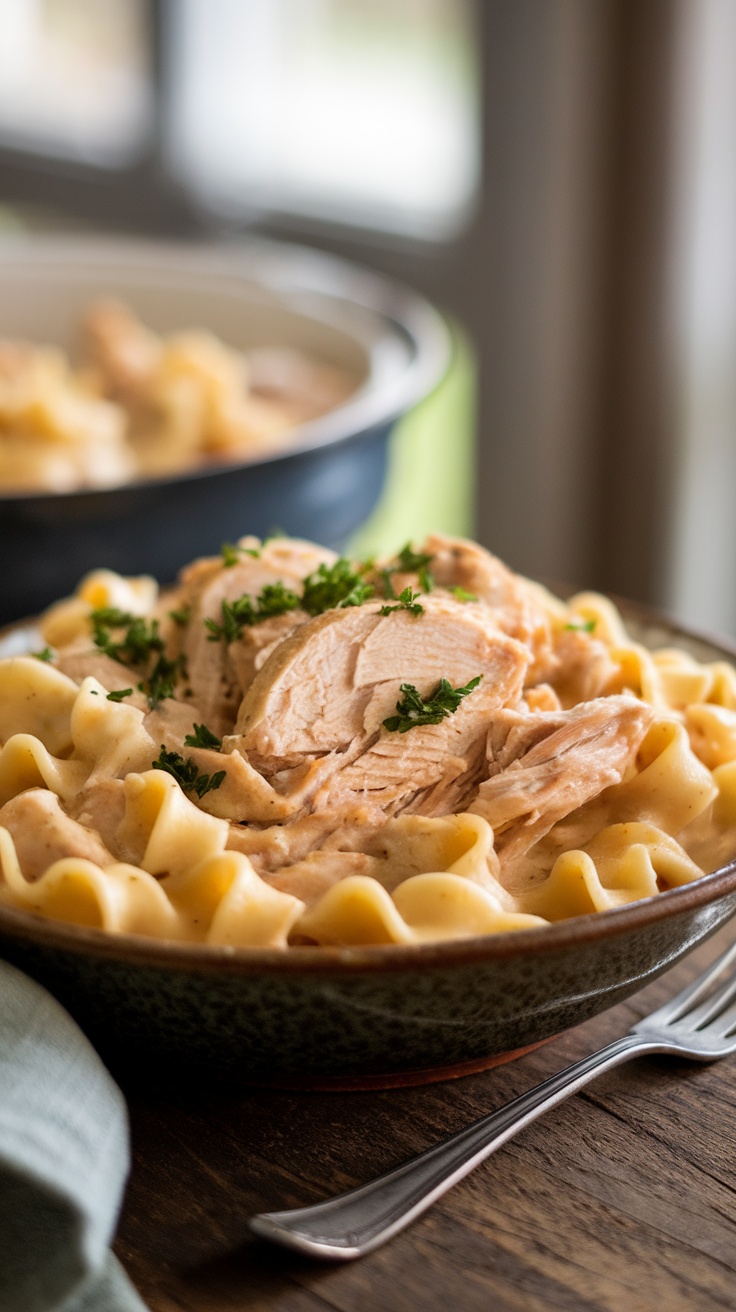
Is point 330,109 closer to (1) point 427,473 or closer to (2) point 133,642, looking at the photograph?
(1) point 427,473

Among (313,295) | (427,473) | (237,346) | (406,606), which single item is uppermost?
(406,606)

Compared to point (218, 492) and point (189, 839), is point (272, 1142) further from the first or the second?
point (218, 492)

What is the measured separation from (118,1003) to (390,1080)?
0.44m

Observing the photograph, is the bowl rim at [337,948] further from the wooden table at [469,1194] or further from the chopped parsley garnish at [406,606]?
the chopped parsley garnish at [406,606]

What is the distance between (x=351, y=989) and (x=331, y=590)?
0.86m

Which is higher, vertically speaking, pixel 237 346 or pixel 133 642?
pixel 133 642

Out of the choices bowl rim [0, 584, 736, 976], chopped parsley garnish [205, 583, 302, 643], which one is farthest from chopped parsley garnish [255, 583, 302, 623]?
bowl rim [0, 584, 736, 976]

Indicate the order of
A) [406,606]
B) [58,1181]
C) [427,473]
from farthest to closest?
[427,473] < [406,606] < [58,1181]

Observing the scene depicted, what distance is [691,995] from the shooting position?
86.9 inches

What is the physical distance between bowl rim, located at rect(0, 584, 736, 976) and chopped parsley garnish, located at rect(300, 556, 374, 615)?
0.73m

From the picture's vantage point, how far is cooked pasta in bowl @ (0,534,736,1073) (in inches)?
69.9

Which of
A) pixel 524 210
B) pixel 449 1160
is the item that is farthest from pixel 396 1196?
pixel 524 210

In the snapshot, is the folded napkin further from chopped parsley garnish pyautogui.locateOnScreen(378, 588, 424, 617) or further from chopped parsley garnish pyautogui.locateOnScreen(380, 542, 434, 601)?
chopped parsley garnish pyautogui.locateOnScreen(380, 542, 434, 601)

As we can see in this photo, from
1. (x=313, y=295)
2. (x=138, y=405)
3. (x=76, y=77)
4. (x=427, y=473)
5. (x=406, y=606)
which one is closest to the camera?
(x=406, y=606)
